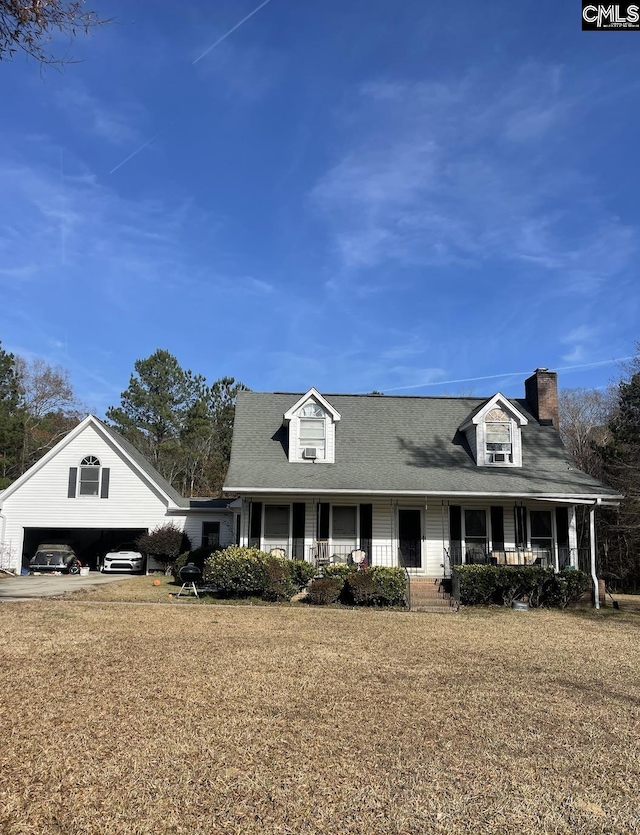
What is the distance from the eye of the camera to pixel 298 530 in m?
18.1

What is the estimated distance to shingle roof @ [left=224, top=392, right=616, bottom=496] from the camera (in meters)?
17.8

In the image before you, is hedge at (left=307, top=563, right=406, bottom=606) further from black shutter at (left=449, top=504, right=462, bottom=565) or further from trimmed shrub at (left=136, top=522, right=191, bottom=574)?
trimmed shrub at (left=136, top=522, right=191, bottom=574)

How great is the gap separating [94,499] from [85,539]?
5688 millimetres

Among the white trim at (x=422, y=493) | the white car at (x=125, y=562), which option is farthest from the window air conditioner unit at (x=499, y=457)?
the white car at (x=125, y=562)

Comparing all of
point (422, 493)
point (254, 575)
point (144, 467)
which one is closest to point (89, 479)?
point (144, 467)

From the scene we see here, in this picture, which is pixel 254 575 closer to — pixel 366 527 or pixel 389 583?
pixel 389 583

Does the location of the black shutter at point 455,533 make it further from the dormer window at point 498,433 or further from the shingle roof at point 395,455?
the dormer window at point 498,433

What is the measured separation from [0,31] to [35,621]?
383 inches

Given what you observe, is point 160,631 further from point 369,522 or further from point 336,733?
point 369,522

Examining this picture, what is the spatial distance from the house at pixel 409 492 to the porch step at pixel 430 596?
62cm

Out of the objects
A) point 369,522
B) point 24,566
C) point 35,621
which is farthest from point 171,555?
point 35,621

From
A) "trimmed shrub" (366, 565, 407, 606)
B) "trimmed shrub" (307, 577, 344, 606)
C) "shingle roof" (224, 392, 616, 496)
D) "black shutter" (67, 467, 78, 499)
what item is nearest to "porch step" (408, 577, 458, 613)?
"trimmed shrub" (366, 565, 407, 606)

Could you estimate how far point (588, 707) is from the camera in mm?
6664

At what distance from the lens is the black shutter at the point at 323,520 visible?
60.0 feet
